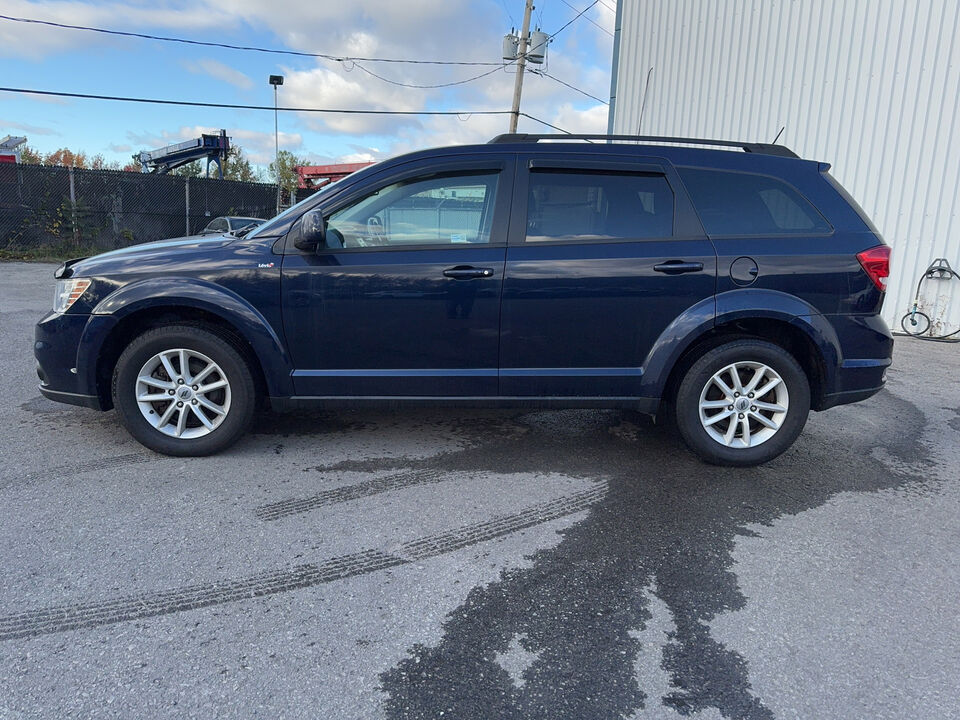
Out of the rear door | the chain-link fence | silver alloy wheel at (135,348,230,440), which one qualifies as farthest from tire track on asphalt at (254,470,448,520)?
the chain-link fence

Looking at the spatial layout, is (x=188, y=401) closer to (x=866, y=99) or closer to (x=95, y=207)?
(x=866, y=99)

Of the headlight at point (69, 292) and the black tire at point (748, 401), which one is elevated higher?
the headlight at point (69, 292)

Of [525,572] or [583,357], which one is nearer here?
[525,572]

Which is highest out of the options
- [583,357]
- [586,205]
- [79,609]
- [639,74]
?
[639,74]

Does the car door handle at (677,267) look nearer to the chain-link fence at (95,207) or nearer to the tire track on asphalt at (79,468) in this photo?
the tire track on asphalt at (79,468)

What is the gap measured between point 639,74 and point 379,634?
13530 millimetres

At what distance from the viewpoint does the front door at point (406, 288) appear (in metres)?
3.94

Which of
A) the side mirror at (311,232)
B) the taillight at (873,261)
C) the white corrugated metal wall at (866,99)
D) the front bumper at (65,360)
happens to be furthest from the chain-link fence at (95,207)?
the taillight at (873,261)

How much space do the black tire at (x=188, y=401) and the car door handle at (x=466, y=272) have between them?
1.35m

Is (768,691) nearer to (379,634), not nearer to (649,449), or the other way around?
(379,634)

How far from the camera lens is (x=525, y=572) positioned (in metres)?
2.93

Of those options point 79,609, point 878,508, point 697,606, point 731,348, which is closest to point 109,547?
point 79,609

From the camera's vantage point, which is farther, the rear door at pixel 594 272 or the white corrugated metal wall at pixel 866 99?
the white corrugated metal wall at pixel 866 99

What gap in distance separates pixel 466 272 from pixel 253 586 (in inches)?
80.4
